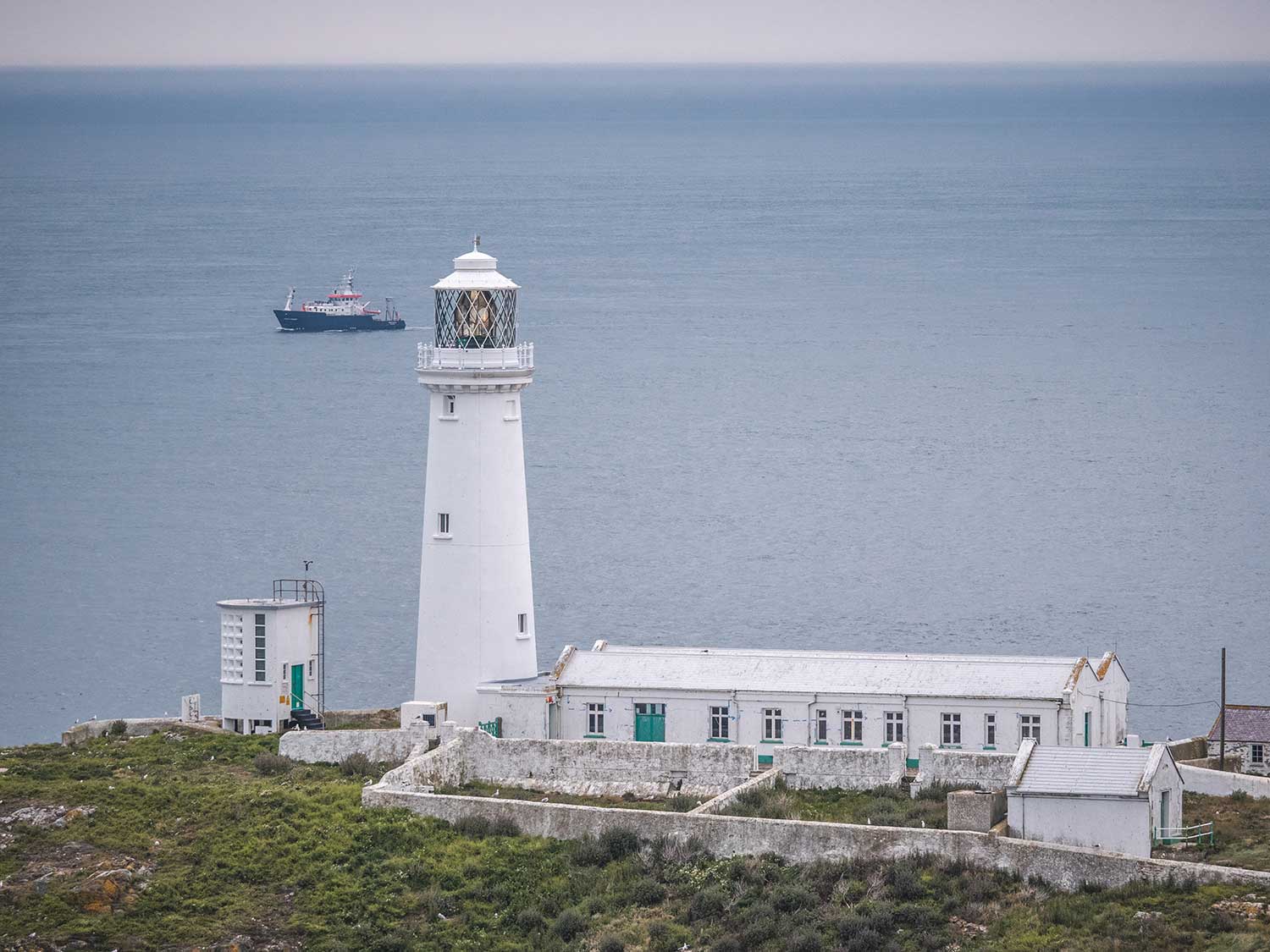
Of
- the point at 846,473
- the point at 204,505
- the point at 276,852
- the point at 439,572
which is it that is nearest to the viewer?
the point at 276,852

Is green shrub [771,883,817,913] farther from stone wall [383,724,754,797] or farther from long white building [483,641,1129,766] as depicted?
long white building [483,641,1129,766]

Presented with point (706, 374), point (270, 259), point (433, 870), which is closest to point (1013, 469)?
point (706, 374)

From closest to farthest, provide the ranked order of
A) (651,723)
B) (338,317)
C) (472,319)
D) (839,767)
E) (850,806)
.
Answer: (850,806) → (839,767) → (651,723) → (472,319) → (338,317)

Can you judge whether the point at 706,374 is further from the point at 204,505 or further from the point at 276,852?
the point at 276,852

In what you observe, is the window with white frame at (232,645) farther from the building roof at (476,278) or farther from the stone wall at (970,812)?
the stone wall at (970,812)

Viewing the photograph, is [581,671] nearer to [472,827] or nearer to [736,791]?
[736,791]

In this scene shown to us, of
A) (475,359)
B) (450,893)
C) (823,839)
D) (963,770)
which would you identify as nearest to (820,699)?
(963,770)

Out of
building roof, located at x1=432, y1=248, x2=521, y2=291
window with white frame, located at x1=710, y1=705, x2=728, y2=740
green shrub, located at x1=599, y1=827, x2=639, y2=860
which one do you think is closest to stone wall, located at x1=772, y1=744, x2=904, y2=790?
window with white frame, located at x1=710, y1=705, x2=728, y2=740
